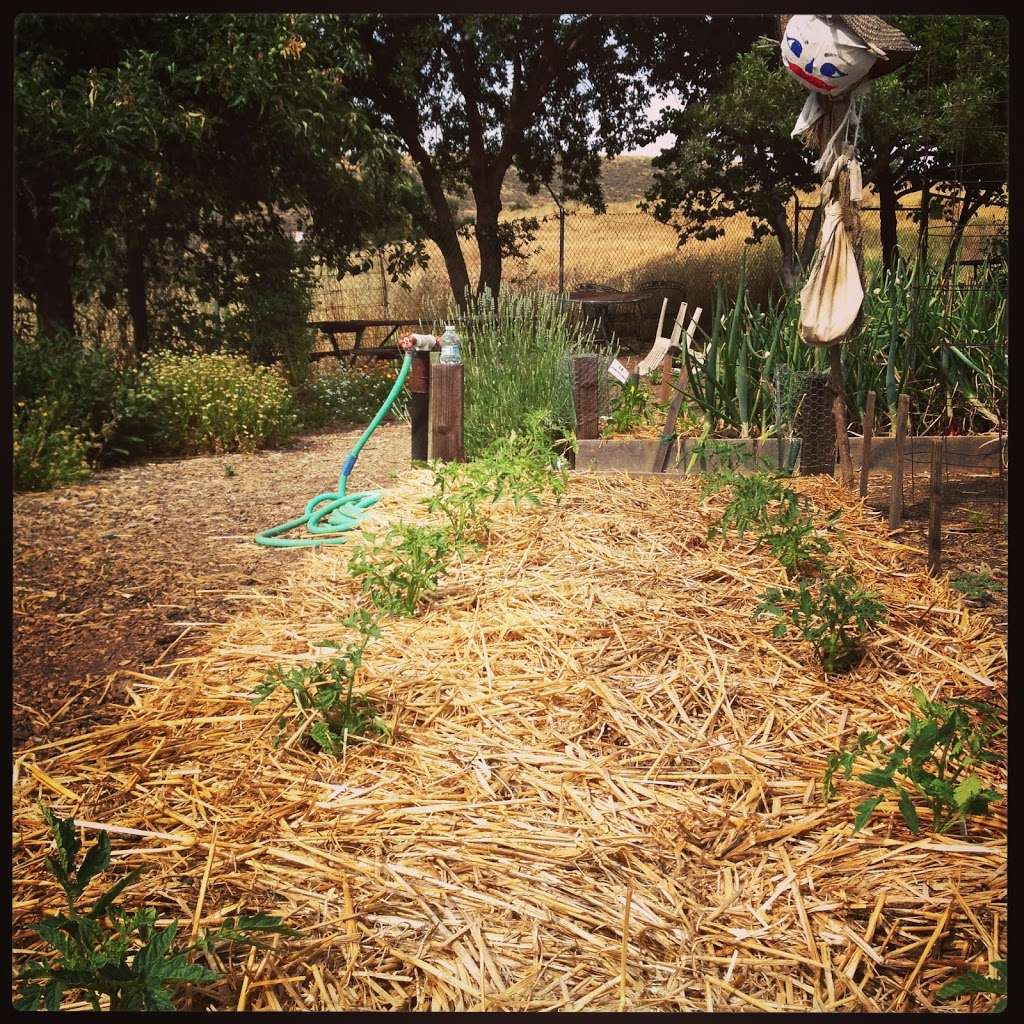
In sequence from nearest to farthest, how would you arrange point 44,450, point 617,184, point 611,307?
point 44,450, point 611,307, point 617,184

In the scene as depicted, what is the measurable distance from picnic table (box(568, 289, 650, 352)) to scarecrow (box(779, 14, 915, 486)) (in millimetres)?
4906

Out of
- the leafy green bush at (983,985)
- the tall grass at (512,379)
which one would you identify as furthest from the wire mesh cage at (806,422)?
Result: the leafy green bush at (983,985)

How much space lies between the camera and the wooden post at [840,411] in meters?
4.03

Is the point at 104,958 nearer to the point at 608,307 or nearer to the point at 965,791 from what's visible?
the point at 965,791

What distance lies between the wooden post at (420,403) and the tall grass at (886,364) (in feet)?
3.98

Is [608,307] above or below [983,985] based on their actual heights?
above

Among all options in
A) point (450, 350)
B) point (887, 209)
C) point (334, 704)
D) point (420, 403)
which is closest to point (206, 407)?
point (420, 403)

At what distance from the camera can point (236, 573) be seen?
3592 mm

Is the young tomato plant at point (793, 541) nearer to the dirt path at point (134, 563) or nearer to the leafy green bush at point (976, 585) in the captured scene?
Result: the leafy green bush at point (976, 585)

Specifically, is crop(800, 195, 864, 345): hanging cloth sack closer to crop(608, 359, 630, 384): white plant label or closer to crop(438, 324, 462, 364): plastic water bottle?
→ crop(608, 359, 630, 384): white plant label

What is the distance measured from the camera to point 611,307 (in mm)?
11453

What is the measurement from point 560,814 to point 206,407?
4798 millimetres

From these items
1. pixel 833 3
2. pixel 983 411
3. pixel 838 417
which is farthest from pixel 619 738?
pixel 983 411

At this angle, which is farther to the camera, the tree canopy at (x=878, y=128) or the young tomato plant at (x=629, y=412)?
the tree canopy at (x=878, y=128)
